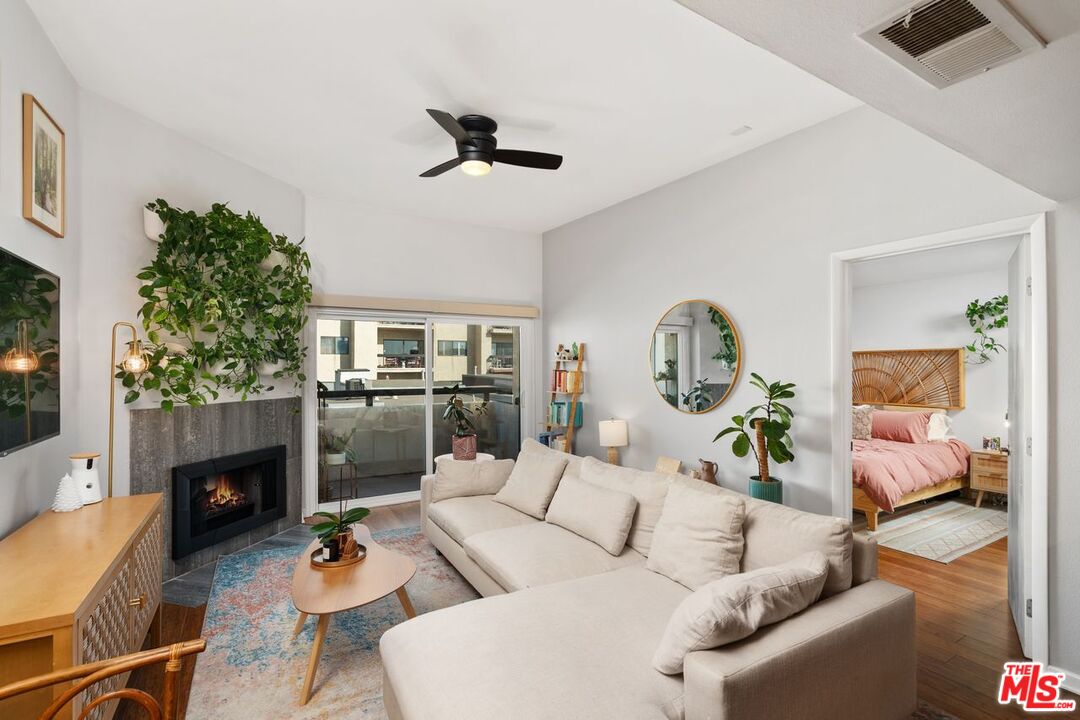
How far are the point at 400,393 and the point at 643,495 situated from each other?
10.4ft

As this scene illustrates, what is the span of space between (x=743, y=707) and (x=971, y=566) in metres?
3.22

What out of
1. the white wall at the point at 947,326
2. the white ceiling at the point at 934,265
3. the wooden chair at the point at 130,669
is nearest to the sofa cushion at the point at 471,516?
the wooden chair at the point at 130,669

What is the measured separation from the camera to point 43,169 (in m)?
2.36

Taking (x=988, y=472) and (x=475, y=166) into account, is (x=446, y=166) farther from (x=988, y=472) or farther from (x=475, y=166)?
(x=988, y=472)

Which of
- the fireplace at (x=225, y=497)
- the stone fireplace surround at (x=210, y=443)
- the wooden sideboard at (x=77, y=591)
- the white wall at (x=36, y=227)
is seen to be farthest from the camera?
the fireplace at (x=225, y=497)

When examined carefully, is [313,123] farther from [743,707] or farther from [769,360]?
[743,707]

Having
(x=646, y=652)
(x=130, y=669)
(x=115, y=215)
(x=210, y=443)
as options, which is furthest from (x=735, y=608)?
(x=115, y=215)

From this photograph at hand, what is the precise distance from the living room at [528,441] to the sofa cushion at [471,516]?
0.03 m

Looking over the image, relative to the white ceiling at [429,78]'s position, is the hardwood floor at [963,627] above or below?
below

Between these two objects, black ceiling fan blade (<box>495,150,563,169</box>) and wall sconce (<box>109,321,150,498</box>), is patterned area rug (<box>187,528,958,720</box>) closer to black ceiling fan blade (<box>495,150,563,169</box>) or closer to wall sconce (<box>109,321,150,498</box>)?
wall sconce (<box>109,321,150,498</box>)

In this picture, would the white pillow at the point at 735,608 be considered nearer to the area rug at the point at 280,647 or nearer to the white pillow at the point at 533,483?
the area rug at the point at 280,647

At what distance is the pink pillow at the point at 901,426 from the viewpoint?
5.58 m

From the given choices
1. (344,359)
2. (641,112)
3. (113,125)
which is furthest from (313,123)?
(344,359)

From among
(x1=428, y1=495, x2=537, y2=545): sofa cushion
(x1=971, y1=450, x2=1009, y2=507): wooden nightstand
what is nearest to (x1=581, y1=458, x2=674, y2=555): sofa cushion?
(x1=428, y1=495, x2=537, y2=545): sofa cushion
